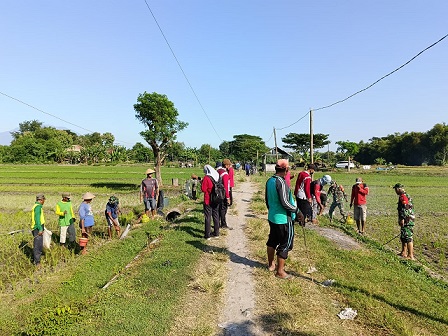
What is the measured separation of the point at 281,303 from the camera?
4.70 meters

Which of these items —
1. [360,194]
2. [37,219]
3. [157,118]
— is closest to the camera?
[37,219]

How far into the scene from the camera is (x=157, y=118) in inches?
972

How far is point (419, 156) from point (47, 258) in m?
83.5

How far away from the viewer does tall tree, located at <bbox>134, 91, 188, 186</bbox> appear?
80.5ft

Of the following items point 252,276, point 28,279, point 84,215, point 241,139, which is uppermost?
point 241,139

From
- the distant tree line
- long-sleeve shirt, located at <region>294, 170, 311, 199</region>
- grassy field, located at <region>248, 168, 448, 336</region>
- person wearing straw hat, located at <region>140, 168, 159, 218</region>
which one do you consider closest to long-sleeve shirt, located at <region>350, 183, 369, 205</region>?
grassy field, located at <region>248, 168, 448, 336</region>

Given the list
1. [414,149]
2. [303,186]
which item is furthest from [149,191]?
[414,149]

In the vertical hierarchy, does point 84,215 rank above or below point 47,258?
above

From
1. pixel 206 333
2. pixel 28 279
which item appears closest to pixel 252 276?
pixel 206 333

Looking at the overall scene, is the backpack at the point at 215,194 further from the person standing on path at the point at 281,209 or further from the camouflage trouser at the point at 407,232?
the camouflage trouser at the point at 407,232

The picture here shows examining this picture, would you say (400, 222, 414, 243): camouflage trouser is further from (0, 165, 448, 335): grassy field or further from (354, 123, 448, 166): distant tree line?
(354, 123, 448, 166): distant tree line

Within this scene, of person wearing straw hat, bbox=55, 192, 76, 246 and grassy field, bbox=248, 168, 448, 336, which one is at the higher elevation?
person wearing straw hat, bbox=55, 192, 76, 246

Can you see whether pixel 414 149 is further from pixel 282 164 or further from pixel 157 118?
pixel 282 164

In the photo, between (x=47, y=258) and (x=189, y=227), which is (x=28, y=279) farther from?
(x=189, y=227)
